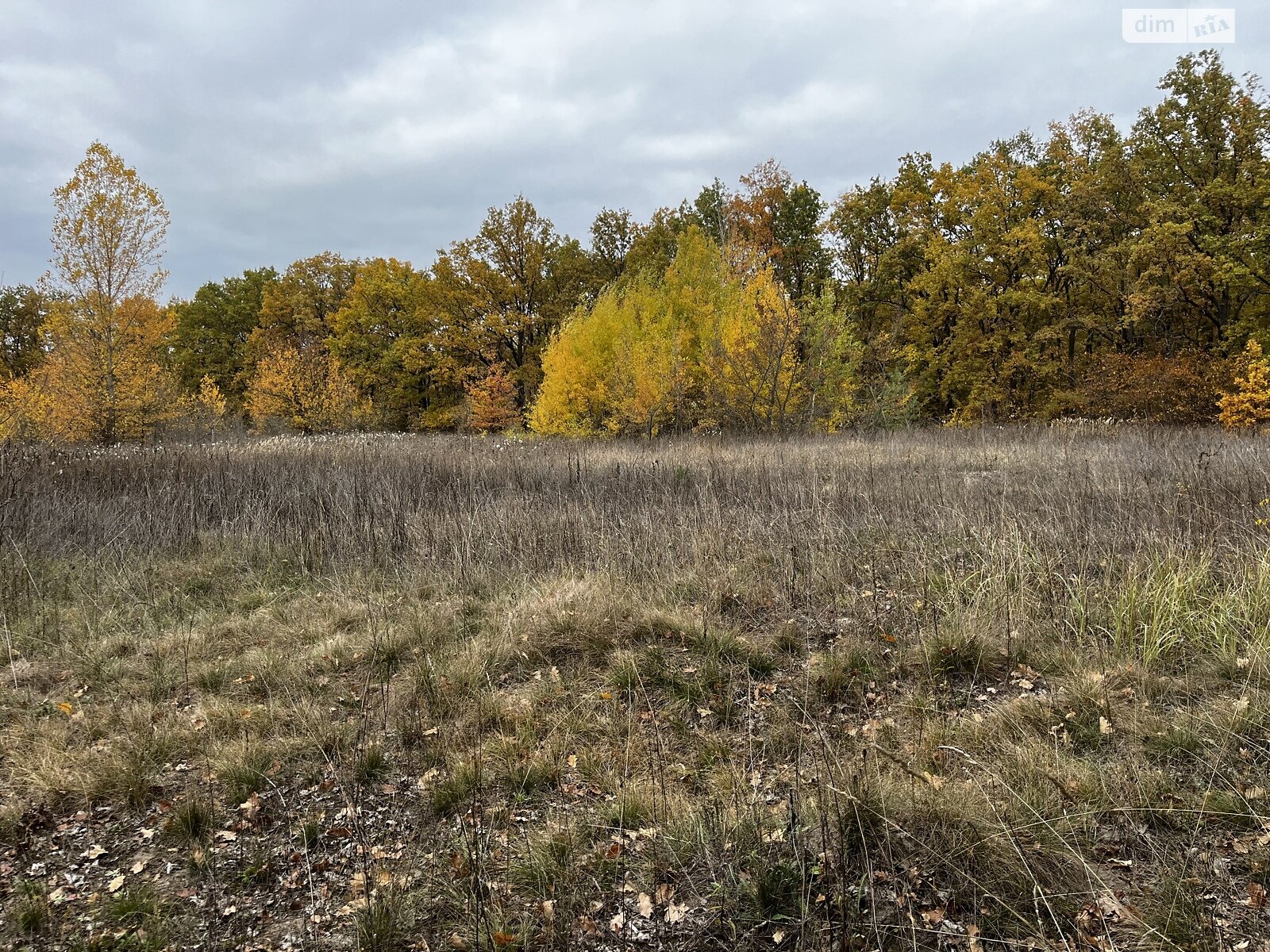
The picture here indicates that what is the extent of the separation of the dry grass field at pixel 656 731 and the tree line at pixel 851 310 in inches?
518

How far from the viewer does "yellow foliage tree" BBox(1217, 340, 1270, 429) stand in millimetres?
14648

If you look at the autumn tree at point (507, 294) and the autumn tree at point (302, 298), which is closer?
the autumn tree at point (507, 294)

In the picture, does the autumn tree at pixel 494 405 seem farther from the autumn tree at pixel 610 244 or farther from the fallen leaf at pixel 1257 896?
the fallen leaf at pixel 1257 896

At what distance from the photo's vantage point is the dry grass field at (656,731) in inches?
79.0

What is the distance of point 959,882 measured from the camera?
2010 millimetres

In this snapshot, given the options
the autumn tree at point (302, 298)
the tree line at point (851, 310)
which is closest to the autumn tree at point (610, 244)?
the tree line at point (851, 310)

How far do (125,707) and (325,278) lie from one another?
42.9 meters

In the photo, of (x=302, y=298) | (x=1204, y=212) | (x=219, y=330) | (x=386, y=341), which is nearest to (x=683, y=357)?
(x=1204, y=212)

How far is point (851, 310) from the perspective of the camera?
Result: 85.4 feet

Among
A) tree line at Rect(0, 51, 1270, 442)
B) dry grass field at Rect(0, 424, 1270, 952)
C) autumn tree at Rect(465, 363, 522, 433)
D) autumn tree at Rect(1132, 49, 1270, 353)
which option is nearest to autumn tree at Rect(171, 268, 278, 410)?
tree line at Rect(0, 51, 1270, 442)

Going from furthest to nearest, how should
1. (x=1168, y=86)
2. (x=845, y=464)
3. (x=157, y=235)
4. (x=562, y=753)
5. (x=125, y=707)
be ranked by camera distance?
(x=1168, y=86) < (x=157, y=235) < (x=845, y=464) < (x=125, y=707) < (x=562, y=753)

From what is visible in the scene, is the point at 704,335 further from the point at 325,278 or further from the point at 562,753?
the point at 325,278

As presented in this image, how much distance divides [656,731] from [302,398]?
95.1 feet

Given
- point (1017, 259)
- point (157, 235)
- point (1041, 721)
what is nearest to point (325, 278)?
point (157, 235)
